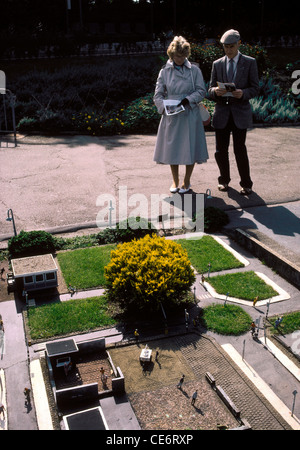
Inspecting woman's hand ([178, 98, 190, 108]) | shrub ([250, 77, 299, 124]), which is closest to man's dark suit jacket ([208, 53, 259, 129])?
woman's hand ([178, 98, 190, 108])

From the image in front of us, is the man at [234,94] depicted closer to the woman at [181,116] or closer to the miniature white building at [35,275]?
the woman at [181,116]

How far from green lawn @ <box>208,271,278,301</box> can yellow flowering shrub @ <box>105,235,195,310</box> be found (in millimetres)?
619

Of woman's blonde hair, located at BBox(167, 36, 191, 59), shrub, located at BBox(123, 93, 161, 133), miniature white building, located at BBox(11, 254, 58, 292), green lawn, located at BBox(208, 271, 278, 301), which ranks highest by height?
woman's blonde hair, located at BBox(167, 36, 191, 59)

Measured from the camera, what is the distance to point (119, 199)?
8.53 meters

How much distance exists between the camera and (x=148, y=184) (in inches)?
364

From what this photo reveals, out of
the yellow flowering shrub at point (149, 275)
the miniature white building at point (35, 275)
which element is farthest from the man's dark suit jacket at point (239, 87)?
the miniature white building at point (35, 275)

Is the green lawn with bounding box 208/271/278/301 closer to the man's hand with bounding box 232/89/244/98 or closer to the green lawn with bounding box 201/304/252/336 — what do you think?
the green lawn with bounding box 201/304/252/336

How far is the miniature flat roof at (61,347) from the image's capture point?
170 inches

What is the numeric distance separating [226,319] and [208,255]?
153cm

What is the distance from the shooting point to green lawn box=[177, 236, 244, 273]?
631 centimetres

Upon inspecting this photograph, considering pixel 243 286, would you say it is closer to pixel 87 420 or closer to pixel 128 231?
pixel 128 231

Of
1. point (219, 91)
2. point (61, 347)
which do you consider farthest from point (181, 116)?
point (61, 347)

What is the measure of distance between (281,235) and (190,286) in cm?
231

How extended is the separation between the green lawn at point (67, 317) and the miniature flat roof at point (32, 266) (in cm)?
43
